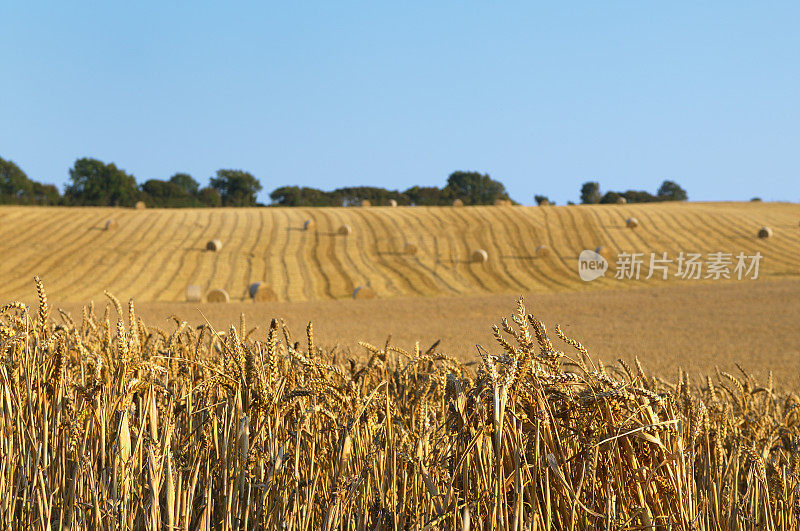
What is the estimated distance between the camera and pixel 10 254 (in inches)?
1054

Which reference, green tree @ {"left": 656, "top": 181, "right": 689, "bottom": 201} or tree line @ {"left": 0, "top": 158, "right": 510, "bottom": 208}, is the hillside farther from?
green tree @ {"left": 656, "top": 181, "right": 689, "bottom": 201}

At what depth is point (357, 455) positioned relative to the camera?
2.53 meters

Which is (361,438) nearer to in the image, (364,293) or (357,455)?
(357,455)

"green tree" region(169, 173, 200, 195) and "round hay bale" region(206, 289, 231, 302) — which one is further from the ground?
"green tree" region(169, 173, 200, 195)

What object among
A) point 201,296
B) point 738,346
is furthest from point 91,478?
point 201,296

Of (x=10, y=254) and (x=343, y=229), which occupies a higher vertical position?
(x=343, y=229)

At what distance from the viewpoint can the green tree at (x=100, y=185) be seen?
214ft

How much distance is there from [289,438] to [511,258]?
85.3 feet

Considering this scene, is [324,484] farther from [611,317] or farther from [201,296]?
[201,296]

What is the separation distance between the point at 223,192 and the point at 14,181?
19065mm

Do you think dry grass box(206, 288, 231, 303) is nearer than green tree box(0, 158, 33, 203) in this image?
Yes

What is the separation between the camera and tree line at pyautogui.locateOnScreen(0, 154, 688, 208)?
2532 inches

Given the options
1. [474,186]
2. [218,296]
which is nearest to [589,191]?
[474,186]

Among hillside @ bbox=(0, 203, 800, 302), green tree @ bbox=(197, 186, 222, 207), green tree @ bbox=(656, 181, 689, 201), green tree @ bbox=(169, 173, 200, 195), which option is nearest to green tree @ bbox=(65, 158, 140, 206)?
green tree @ bbox=(197, 186, 222, 207)
